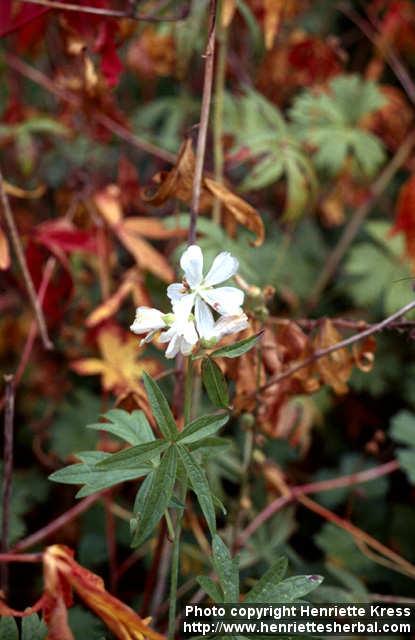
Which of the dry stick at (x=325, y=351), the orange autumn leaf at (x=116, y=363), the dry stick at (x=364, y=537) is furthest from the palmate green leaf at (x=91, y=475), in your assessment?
the dry stick at (x=364, y=537)

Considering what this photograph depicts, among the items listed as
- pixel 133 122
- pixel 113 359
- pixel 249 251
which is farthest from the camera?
pixel 133 122

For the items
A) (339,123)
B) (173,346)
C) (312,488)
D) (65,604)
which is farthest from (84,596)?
(339,123)

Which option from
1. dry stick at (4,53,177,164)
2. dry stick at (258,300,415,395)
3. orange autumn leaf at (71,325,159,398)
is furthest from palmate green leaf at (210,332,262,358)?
dry stick at (4,53,177,164)

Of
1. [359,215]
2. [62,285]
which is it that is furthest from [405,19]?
[62,285]

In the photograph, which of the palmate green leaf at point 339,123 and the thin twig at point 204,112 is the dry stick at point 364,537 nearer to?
the thin twig at point 204,112

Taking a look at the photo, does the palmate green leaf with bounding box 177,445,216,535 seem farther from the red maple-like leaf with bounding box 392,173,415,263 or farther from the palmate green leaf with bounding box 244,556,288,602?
the red maple-like leaf with bounding box 392,173,415,263

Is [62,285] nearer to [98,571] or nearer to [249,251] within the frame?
[249,251]

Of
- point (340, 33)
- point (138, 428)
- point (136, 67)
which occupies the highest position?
point (340, 33)
